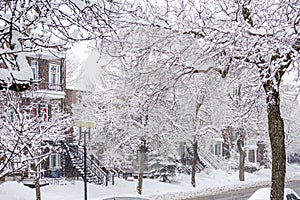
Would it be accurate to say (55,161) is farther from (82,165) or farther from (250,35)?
(250,35)

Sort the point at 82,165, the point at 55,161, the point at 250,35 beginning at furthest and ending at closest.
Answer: the point at 55,161 < the point at 82,165 < the point at 250,35

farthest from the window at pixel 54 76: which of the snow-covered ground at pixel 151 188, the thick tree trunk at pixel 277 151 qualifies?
the thick tree trunk at pixel 277 151

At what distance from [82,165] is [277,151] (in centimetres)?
2376

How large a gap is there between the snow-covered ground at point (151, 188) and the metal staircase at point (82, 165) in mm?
755

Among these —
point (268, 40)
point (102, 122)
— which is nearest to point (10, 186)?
point (102, 122)

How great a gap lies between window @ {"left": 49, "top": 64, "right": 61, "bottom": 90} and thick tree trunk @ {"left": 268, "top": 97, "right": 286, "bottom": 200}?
24.4 meters

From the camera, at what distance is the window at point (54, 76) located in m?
31.6

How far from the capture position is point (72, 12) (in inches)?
157

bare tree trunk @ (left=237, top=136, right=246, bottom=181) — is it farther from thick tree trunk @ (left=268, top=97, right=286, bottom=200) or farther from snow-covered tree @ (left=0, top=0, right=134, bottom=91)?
snow-covered tree @ (left=0, top=0, right=134, bottom=91)

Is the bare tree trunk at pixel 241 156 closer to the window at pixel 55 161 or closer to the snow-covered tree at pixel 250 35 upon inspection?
the window at pixel 55 161

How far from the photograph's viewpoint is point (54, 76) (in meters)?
32.1

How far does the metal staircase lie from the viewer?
29.7 metres

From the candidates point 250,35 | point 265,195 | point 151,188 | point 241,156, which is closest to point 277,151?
point 250,35

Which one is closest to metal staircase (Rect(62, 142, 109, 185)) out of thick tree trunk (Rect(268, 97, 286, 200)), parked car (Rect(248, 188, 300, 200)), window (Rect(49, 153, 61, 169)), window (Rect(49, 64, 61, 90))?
window (Rect(49, 153, 61, 169))
